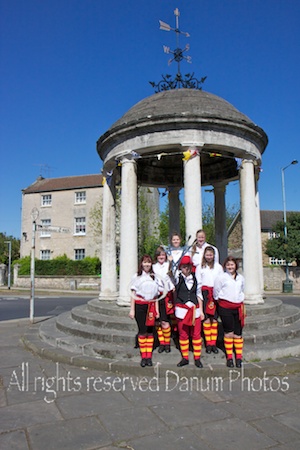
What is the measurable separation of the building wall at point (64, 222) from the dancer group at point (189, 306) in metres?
31.3

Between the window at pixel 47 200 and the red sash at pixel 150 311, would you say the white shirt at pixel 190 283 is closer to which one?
the red sash at pixel 150 311

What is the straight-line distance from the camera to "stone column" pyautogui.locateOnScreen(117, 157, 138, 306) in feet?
26.2

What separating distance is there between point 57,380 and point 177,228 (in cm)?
789

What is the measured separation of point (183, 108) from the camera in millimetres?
7984

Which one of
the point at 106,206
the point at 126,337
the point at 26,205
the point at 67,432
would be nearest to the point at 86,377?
the point at 126,337

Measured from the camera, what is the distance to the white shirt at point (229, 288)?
5324mm

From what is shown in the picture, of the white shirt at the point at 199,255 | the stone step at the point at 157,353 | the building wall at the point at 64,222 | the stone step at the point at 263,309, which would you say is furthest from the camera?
the building wall at the point at 64,222

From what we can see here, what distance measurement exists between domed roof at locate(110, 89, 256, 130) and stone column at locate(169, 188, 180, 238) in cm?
400

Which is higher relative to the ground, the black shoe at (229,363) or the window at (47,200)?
the window at (47,200)

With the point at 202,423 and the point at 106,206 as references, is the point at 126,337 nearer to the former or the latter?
the point at 202,423

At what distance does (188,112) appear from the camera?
7738 millimetres

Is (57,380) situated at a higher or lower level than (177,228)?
lower

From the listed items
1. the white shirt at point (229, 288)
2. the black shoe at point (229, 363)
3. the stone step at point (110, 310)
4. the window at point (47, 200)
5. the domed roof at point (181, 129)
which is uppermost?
the window at point (47, 200)

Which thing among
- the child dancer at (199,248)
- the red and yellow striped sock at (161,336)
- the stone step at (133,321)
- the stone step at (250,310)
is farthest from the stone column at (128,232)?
the red and yellow striped sock at (161,336)
